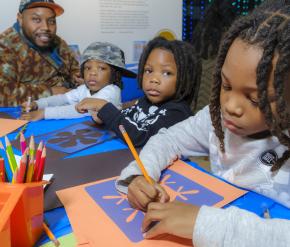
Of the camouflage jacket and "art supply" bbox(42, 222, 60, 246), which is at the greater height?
the camouflage jacket

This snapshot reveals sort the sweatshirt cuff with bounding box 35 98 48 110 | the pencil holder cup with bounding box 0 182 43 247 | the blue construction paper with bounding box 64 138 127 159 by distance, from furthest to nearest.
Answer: the sweatshirt cuff with bounding box 35 98 48 110 → the blue construction paper with bounding box 64 138 127 159 → the pencil holder cup with bounding box 0 182 43 247

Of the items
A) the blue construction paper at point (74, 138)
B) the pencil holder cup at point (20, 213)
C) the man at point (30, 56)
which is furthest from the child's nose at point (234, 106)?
the man at point (30, 56)

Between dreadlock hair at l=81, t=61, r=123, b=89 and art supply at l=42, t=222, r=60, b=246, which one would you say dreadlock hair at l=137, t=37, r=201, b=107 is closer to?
dreadlock hair at l=81, t=61, r=123, b=89

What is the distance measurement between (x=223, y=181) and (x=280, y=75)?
0.79 feet

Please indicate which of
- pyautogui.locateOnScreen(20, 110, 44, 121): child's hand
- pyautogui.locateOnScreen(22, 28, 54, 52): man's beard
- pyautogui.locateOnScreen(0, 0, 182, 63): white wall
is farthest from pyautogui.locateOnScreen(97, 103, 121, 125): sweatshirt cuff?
pyautogui.locateOnScreen(0, 0, 182, 63): white wall

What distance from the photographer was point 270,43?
45cm

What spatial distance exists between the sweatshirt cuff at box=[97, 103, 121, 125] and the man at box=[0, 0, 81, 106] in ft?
1.92

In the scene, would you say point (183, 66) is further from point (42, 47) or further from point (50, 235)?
point (42, 47)

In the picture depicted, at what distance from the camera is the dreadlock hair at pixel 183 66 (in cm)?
95

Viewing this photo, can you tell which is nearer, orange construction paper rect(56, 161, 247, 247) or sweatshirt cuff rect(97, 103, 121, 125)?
orange construction paper rect(56, 161, 247, 247)

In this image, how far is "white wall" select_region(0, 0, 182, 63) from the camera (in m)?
1.82

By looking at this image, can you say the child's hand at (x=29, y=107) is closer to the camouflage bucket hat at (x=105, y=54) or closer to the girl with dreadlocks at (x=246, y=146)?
the camouflage bucket hat at (x=105, y=54)

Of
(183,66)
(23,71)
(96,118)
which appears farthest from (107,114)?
(23,71)

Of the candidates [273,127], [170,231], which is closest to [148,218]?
[170,231]
